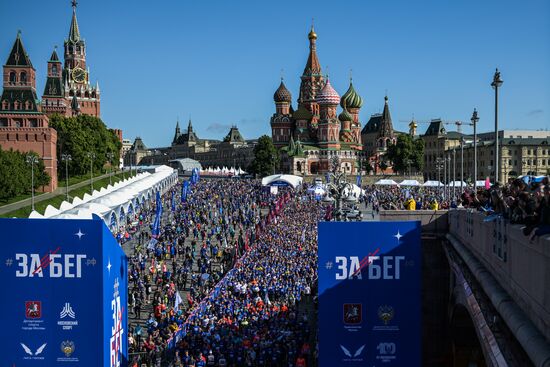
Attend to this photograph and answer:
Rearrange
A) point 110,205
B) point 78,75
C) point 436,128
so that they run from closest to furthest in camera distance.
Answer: point 110,205
point 78,75
point 436,128

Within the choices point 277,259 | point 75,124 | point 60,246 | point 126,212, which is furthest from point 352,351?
point 75,124

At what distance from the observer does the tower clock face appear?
14938 cm

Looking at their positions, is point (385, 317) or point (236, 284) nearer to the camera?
point (385, 317)

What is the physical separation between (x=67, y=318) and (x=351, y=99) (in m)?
140

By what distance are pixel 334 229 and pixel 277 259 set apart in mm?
18173

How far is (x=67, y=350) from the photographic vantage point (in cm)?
1673

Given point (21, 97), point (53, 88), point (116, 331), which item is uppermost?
point (53, 88)

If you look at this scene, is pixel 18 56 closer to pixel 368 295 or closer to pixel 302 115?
pixel 302 115

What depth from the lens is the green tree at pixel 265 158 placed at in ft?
429

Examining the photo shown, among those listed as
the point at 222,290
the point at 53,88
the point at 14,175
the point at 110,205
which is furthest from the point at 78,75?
the point at 222,290

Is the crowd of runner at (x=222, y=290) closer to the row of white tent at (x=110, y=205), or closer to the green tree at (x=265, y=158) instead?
the row of white tent at (x=110, y=205)

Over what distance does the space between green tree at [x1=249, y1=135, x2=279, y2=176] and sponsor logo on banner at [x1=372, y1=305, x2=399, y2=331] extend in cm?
11405

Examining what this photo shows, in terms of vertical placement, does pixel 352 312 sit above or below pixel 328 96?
below

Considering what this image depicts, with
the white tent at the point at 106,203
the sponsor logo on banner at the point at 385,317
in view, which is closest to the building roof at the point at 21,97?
the white tent at the point at 106,203
